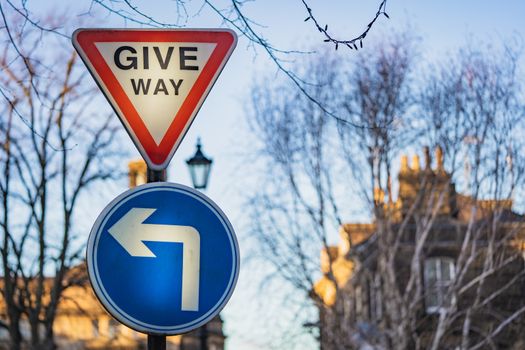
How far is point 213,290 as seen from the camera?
3869mm

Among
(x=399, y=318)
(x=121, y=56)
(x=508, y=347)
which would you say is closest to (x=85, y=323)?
(x=508, y=347)

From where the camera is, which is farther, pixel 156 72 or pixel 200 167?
pixel 200 167

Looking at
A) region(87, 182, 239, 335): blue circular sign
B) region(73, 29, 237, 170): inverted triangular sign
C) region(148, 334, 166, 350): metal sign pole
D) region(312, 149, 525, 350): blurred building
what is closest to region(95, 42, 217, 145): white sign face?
region(73, 29, 237, 170): inverted triangular sign

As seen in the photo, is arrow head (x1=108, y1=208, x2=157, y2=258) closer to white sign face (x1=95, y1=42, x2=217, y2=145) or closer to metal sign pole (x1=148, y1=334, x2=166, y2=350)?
metal sign pole (x1=148, y1=334, x2=166, y2=350)

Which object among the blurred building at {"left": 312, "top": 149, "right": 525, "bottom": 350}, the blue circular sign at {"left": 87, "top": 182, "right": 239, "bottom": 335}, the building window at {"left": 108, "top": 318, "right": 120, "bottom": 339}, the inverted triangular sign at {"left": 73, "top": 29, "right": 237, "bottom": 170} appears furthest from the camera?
the building window at {"left": 108, "top": 318, "right": 120, "bottom": 339}

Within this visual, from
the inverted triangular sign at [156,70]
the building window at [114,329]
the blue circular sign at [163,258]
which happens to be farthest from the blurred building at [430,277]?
the blue circular sign at [163,258]

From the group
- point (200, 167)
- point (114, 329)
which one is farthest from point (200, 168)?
point (114, 329)

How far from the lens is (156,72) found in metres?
4.30

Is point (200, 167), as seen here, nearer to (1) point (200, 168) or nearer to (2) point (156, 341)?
(1) point (200, 168)

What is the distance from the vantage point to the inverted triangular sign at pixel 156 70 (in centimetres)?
423

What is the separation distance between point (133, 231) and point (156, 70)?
2.49 feet

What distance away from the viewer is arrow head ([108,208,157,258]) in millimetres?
3848

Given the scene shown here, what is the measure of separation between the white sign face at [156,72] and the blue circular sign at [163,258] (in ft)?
1.49

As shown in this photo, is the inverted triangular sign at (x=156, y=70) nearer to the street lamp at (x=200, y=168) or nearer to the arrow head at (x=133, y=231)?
the arrow head at (x=133, y=231)
